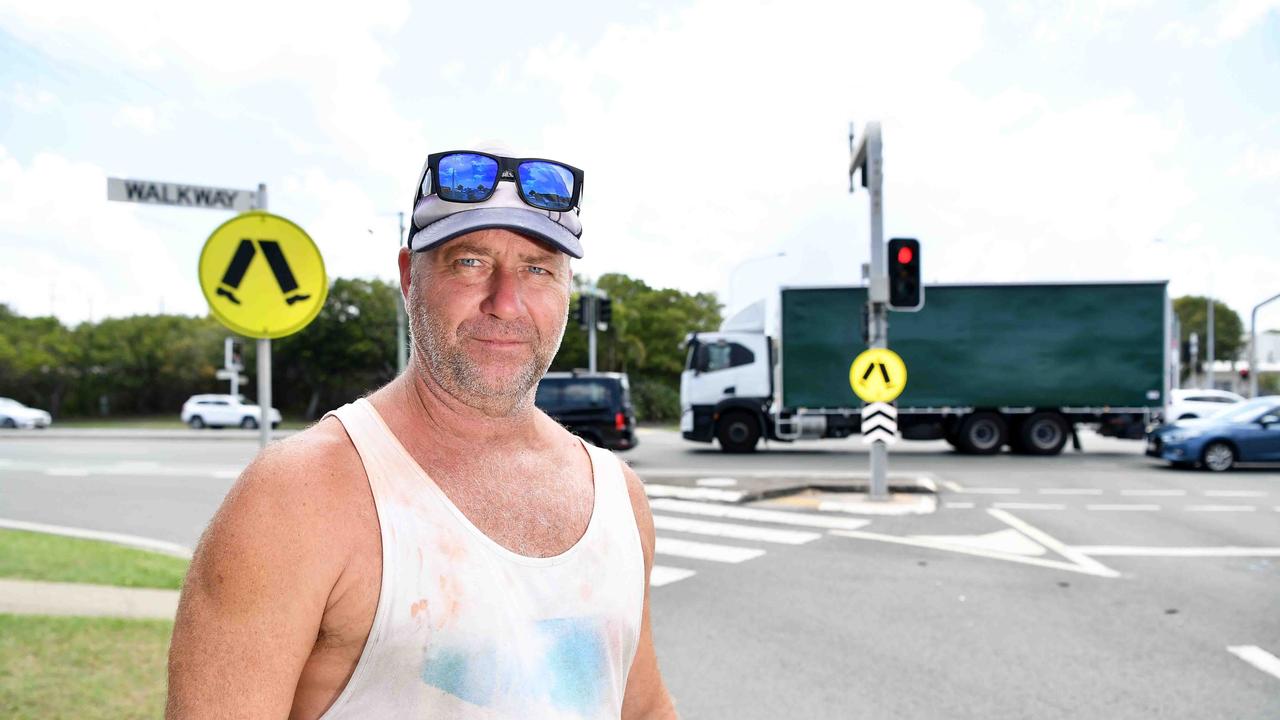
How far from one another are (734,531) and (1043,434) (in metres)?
11.8

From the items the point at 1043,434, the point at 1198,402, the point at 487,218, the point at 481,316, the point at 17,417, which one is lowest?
the point at 17,417

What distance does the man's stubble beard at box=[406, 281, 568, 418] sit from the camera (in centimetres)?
142

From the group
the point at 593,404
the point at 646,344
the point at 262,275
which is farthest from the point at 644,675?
the point at 646,344

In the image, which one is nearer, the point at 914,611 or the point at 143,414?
the point at 914,611

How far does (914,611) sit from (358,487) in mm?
5617

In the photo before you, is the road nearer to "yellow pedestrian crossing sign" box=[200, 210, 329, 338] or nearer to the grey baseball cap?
"yellow pedestrian crossing sign" box=[200, 210, 329, 338]

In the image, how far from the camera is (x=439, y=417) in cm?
143

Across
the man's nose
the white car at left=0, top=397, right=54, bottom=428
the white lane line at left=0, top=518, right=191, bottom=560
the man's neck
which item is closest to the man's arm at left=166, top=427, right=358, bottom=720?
the man's neck

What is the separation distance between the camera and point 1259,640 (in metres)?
5.39

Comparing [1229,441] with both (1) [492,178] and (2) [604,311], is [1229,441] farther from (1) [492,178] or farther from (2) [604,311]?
(1) [492,178]

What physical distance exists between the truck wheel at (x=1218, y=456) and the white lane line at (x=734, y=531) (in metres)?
10.2

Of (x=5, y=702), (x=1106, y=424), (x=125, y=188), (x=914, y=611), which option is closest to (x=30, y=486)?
(x=125, y=188)

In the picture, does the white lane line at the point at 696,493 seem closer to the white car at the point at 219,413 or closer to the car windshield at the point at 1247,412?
the car windshield at the point at 1247,412

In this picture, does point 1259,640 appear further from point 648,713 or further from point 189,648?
point 189,648
